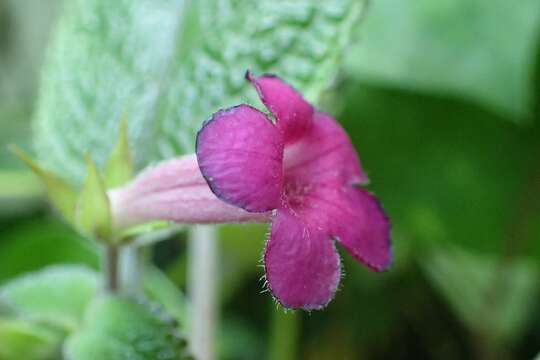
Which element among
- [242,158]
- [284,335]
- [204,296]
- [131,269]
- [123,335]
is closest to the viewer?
[242,158]

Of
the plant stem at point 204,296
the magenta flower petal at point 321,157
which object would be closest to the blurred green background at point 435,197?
the plant stem at point 204,296

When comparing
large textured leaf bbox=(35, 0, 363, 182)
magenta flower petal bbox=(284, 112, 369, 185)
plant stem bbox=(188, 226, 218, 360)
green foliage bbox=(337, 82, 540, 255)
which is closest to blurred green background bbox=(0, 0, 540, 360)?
green foliage bbox=(337, 82, 540, 255)

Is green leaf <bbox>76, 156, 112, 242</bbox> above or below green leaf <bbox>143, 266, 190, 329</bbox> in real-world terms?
above

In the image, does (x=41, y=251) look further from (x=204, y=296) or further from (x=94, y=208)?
(x=94, y=208)

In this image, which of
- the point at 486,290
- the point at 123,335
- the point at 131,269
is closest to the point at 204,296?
the point at 131,269

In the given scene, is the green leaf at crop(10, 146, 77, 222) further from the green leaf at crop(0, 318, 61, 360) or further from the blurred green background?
the blurred green background
